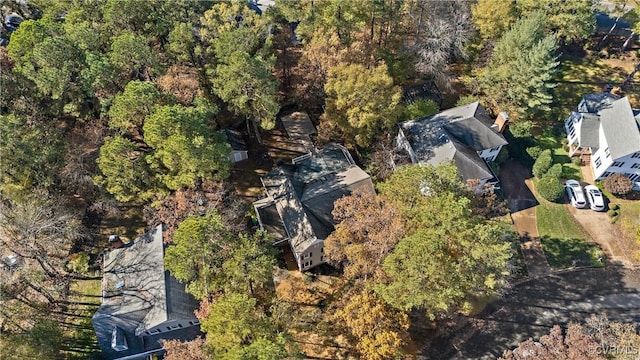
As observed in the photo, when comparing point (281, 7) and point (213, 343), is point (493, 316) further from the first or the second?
point (281, 7)

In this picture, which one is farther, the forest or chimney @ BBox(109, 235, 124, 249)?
chimney @ BBox(109, 235, 124, 249)

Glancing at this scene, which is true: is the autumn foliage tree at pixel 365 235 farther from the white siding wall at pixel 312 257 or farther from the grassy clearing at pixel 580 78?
the grassy clearing at pixel 580 78

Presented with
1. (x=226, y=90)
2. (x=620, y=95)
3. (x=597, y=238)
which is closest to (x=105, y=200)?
(x=226, y=90)

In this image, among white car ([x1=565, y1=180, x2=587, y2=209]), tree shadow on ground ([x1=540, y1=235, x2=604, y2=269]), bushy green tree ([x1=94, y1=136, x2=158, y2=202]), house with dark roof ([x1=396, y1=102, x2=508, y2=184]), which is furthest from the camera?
white car ([x1=565, y1=180, x2=587, y2=209])

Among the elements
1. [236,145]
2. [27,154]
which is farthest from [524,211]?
[27,154]

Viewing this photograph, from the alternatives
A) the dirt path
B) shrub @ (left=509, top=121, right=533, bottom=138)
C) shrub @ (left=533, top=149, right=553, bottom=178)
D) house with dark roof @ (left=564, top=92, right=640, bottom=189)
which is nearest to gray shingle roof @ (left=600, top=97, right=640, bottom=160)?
house with dark roof @ (left=564, top=92, right=640, bottom=189)

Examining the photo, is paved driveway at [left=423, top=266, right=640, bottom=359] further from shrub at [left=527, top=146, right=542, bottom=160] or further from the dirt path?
shrub at [left=527, top=146, right=542, bottom=160]
